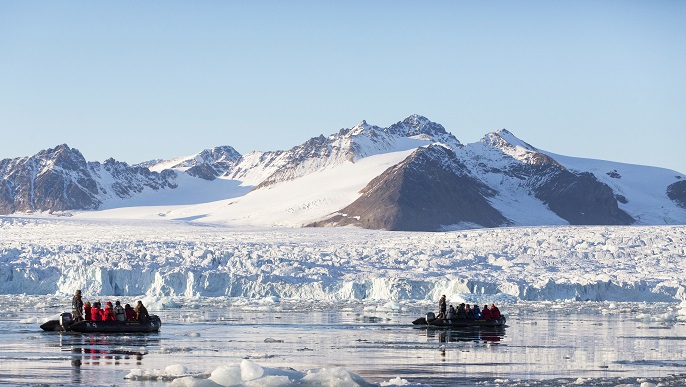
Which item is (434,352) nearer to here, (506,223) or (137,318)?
(137,318)

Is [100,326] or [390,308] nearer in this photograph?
[100,326]

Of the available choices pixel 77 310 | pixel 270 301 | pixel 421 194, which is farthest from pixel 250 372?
pixel 421 194

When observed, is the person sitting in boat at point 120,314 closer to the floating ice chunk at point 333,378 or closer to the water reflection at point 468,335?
the water reflection at point 468,335

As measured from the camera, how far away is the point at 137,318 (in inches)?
1252

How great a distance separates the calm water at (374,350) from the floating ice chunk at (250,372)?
A: 1.82m

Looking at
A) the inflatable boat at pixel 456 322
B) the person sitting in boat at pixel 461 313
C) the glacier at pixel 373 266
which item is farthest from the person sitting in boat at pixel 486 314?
the glacier at pixel 373 266

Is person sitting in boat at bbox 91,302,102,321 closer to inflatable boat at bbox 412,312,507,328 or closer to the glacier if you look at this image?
inflatable boat at bbox 412,312,507,328

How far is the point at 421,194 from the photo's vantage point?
5935 inches

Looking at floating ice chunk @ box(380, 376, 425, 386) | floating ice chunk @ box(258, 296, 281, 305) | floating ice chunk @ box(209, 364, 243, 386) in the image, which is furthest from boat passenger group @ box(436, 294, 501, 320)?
floating ice chunk @ box(209, 364, 243, 386)

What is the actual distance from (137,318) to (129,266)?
111ft

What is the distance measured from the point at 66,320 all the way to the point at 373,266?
39.9m

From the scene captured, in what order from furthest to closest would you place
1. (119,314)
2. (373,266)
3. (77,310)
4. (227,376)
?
(373,266), (77,310), (119,314), (227,376)

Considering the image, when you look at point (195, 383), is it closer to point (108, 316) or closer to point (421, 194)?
point (108, 316)

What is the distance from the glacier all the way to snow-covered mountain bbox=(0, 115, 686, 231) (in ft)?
193
